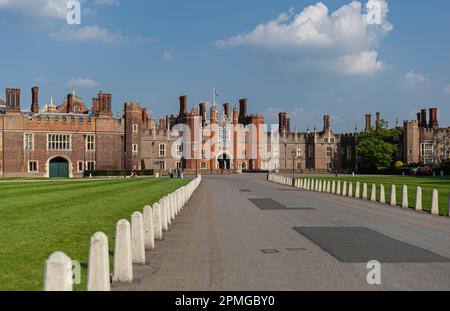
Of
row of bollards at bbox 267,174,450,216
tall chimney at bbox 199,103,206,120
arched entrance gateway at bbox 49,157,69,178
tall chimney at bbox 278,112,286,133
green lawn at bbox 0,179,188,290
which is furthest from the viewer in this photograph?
tall chimney at bbox 278,112,286,133

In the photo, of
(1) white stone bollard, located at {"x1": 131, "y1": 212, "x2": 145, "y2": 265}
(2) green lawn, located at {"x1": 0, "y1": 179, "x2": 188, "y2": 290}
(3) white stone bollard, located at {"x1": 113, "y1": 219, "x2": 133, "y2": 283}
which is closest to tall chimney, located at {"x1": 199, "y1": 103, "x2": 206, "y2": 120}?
(2) green lawn, located at {"x1": 0, "y1": 179, "x2": 188, "y2": 290}

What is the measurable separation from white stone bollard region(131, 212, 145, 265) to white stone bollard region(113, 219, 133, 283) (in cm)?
136

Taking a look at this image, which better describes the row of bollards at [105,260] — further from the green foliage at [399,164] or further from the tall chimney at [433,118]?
the tall chimney at [433,118]

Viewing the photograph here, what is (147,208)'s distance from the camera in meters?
11.0

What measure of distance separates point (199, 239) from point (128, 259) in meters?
4.78

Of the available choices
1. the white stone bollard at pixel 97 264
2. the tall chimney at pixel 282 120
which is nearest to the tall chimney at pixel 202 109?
the tall chimney at pixel 282 120

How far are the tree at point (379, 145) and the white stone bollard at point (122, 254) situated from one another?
92.0m

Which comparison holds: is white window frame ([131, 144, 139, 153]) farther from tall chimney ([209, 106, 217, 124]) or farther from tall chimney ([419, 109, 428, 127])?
tall chimney ([419, 109, 428, 127])

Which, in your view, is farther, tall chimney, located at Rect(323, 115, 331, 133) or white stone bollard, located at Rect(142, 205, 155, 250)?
tall chimney, located at Rect(323, 115, 331, 133)

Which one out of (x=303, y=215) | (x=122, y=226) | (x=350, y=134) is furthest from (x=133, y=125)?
(x=122, y=226)

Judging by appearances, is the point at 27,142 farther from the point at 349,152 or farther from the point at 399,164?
the point at 349,152

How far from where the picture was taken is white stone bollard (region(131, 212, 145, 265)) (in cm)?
930

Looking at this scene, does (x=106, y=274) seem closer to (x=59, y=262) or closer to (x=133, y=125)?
(x=59, y=262)

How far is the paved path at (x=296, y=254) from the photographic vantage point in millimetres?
7766
